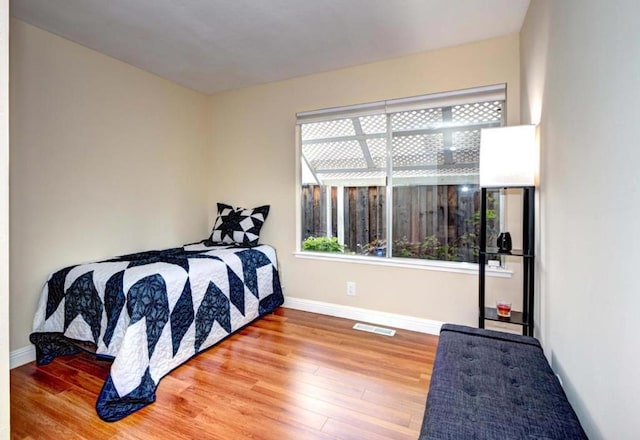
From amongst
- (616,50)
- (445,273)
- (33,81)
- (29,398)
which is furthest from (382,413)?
(33,81)

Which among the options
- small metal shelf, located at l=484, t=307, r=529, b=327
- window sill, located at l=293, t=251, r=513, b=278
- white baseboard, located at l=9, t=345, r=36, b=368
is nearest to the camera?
small metal shelf, located at l=484, t=307, r=529, b=327

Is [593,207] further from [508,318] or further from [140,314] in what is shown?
[140,314]

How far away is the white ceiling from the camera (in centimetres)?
202

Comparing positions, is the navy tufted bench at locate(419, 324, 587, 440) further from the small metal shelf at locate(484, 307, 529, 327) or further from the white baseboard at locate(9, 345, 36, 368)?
the white baseboard at locate(9, 345, 36, 368)

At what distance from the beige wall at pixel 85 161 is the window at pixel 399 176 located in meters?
1.36

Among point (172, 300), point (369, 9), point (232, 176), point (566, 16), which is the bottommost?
point (172, 300)

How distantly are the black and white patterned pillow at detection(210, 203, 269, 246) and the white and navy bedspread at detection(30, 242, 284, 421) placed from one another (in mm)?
542

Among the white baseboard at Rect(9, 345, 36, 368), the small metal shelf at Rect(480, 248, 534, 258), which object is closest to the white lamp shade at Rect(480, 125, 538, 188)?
the small metal shelf at Rect(480, 248, 534, 258)

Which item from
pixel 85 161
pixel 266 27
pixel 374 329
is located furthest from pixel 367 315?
pixel 85 161

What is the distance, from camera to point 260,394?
6.02 ft

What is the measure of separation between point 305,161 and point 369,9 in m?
1.52

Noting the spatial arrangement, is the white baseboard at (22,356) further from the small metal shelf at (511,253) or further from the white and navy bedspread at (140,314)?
the small metal shelf at (511,253)

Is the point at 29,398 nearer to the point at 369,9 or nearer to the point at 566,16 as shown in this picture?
the point at 369,9

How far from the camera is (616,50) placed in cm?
91
